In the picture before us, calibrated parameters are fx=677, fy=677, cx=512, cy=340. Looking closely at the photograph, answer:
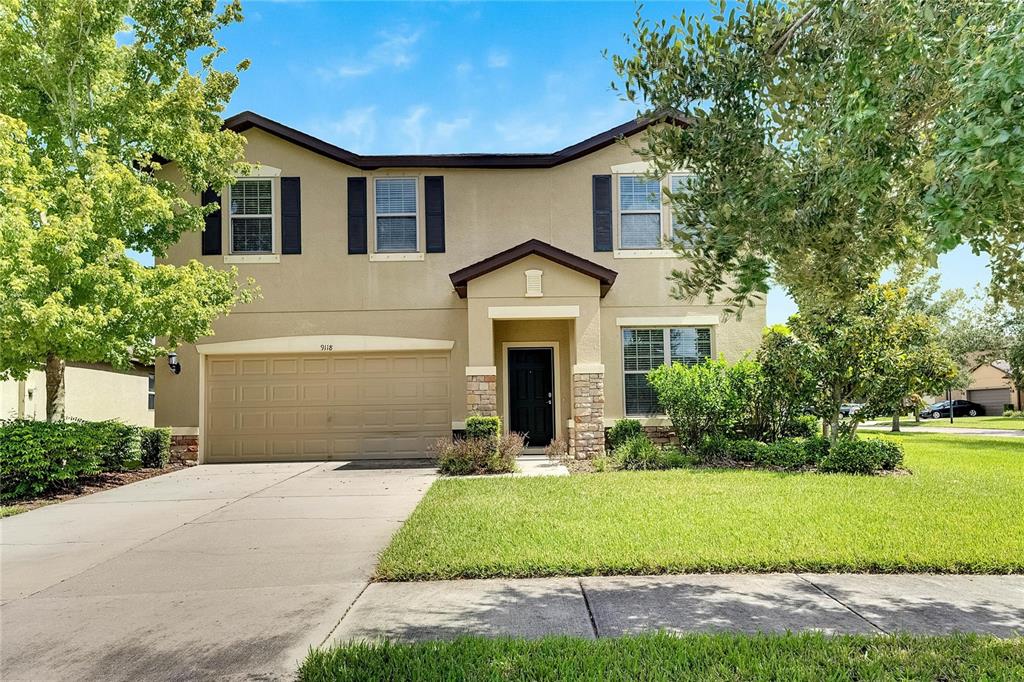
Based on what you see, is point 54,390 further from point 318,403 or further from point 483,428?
point 483,428

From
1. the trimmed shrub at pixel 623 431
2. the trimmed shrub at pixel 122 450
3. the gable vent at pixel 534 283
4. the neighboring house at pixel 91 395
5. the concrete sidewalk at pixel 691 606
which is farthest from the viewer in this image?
the neighboring house at pixel 91 395

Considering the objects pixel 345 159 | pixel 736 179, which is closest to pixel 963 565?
pixel 736 179

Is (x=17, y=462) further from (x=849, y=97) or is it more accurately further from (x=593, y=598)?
(x=849, y=97)

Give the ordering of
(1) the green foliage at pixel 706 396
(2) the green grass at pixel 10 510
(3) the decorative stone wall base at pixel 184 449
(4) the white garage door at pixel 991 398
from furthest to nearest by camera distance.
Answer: (4) the white garage door at pixel 991 398, (3) the decorative stone wall base at pixel 184 449, (1) the green foliage at pixel 706 396, (2) the green grass at pixel 10 510

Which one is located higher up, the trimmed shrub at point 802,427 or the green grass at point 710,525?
the trimmed shrub at point 802,427

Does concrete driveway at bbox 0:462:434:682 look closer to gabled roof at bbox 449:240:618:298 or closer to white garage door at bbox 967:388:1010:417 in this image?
gabled roof at bbox 449:240:618:298

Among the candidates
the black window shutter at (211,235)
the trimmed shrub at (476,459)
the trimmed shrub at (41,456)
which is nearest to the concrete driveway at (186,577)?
the trimmed shrub at (41,456)

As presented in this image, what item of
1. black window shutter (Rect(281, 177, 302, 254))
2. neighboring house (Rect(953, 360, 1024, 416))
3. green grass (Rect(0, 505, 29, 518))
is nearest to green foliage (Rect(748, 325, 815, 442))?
black window shutter (Rect(281, 177, 302, 254))

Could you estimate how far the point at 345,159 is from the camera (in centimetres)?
1376

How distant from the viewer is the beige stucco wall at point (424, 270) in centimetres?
1378

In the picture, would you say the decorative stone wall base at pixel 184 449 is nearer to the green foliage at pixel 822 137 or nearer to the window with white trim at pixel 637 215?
the window with white trim at pixel 637 215

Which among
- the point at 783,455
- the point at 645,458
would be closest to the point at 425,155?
the point at 645,458

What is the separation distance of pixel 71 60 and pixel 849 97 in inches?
457

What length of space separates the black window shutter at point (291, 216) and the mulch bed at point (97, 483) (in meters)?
4.82
